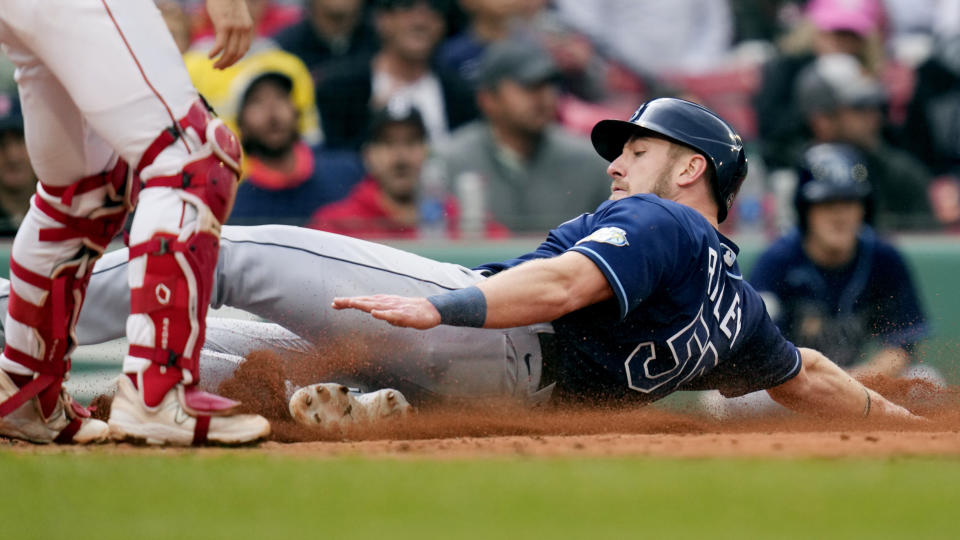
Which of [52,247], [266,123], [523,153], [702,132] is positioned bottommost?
[266,123]

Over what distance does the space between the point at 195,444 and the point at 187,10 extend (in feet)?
18.7

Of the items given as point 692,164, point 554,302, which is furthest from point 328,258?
point 692,164

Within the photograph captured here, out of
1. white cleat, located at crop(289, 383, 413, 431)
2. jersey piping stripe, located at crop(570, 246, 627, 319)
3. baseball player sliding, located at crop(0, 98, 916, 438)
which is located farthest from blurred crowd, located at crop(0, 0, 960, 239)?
jersey piping stripe, located at crop(570, 246, 627, 319)

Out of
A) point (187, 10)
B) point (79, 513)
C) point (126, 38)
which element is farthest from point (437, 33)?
point (79, 513)

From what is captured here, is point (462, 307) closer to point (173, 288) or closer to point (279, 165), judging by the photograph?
point (173, 288)

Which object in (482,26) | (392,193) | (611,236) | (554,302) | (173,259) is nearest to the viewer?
(173,259)

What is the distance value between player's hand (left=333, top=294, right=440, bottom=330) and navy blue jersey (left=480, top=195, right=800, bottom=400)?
0.53 meters

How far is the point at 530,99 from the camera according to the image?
744 cm

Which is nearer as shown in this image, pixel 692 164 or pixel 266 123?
pixel 692 164

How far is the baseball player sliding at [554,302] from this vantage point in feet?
11.6

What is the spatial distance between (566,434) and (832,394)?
1.12 meters

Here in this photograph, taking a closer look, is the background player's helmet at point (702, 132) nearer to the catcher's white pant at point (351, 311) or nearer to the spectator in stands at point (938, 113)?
the catcher's white pant at point (351, 311)

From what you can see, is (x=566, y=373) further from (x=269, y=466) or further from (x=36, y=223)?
(x=36, y=223)

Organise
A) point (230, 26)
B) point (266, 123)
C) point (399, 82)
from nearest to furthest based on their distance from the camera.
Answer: point (230, 26) → point (266, 123) → point (399, 82)
